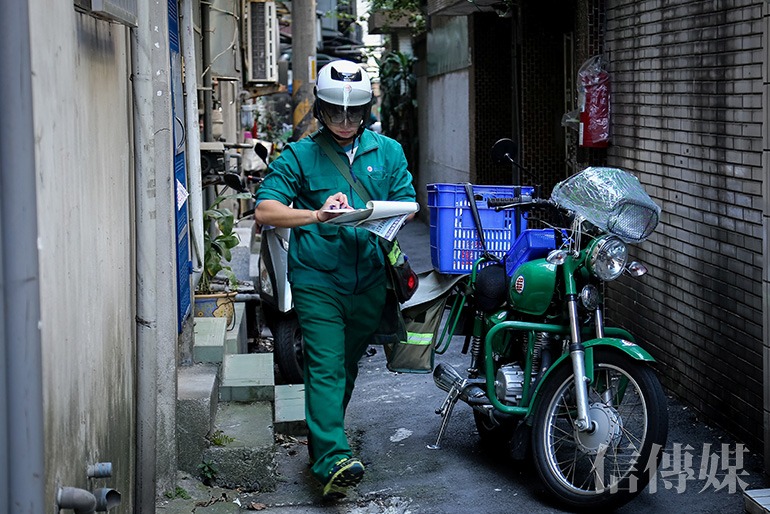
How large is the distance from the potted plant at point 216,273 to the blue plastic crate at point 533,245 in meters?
2.71

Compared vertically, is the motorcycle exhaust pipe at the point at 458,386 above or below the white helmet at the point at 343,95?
below

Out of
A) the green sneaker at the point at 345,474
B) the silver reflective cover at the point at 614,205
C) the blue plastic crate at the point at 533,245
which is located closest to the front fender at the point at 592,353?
the silver reflective cover at the point at 614,205

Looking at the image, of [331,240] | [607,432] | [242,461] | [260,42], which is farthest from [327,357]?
[260,42]

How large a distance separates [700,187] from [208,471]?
11.0ft

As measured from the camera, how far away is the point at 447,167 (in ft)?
52.7

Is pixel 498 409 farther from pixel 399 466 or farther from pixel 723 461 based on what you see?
pixel 723 461

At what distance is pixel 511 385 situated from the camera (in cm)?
580

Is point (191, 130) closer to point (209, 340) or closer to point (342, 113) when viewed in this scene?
point (209, 340)

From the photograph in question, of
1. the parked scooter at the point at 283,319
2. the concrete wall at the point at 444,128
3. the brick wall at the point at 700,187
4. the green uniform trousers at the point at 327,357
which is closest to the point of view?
the green uniform trousers at the point at 327,357

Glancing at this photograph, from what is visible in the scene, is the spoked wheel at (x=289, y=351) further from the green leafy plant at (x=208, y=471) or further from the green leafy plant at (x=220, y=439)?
the green leafy plant at (x=208, y=471)

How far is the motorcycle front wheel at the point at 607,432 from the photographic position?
502 cm

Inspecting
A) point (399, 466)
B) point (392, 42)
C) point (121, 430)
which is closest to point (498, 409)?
point (399, 466)

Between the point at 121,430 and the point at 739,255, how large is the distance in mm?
3544

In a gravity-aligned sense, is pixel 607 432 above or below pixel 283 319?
below
